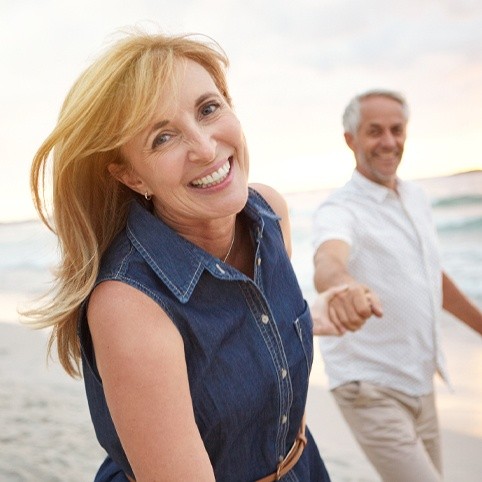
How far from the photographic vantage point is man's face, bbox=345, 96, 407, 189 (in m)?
2.99

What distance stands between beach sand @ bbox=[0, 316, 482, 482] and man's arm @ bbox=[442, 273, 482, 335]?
1.43 meters

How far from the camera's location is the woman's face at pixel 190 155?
5.08 feet

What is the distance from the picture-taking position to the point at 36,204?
65.1 inches

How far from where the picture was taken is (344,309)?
6.68ft

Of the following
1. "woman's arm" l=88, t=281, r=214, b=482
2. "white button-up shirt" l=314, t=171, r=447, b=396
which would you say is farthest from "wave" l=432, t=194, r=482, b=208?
"woman's arm" l=88, t=281, r=214, b=482

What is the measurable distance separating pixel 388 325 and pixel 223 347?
1.34 metres

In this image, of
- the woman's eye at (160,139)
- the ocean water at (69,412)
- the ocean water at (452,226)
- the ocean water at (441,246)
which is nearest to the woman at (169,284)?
the woman's eye at (160,139)

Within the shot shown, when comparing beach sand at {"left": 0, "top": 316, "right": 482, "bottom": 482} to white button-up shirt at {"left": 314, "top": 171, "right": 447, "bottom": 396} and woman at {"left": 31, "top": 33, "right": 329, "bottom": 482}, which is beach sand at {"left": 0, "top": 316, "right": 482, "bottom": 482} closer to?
white button-up shirt at {"left": 314, "top": 171, "right": 447, "bottom": 396}

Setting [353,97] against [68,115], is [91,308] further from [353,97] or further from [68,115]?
[353,97]

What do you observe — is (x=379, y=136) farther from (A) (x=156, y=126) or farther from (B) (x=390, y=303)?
(A) (x=156, y=126)

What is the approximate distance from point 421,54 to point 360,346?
17282mm

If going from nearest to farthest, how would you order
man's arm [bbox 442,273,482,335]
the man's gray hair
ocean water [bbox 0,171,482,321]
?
man's arm [bbox 442,273,482,335]
the man's gray hair
ocean water [bbox 0,171,482,321]

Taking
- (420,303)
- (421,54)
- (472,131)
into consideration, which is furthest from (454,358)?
(421,54)

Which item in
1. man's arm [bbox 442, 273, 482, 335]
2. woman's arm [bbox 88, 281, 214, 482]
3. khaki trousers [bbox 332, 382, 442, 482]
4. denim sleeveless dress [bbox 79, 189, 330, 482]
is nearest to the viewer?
woman's arm [bbox 88, 281, 214, 482]
